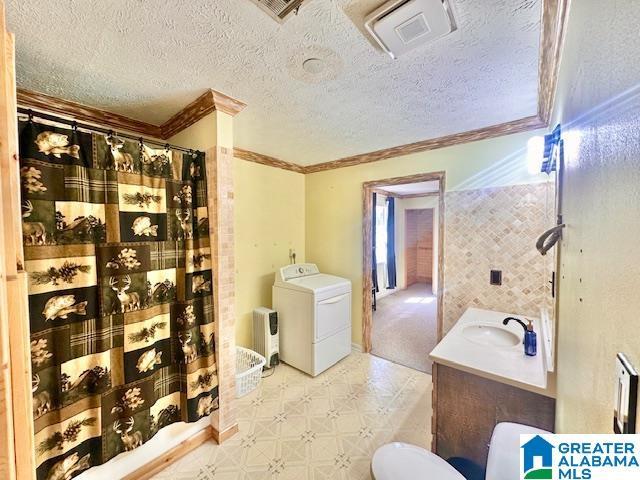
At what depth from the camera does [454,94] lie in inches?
63.7

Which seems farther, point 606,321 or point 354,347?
point 354,347

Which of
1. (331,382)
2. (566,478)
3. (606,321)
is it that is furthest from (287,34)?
(331,382)

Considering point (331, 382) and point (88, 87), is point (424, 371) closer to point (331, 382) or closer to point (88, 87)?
point (331, 382)

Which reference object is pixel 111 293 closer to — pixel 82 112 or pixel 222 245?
pixel 222 245

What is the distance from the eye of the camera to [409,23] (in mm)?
1050

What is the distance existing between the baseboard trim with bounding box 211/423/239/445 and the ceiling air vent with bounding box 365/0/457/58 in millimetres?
2463

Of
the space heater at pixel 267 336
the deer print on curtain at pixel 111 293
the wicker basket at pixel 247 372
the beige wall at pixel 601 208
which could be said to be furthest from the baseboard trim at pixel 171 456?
the beige wall at pixel 601 208

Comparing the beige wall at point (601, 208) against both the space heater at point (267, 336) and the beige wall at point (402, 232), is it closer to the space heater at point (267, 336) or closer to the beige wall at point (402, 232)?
the space heater at point (267, 336)

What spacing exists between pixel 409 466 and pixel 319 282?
1850 millimetres

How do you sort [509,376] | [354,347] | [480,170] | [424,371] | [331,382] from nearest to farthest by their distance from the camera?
[509,376] → [480,170] → [331,382] → [424,371] → [354,347]

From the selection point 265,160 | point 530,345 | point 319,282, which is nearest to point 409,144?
point 265,160

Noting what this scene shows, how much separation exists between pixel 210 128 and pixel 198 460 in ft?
7.00

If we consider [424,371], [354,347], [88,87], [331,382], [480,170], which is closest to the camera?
[88,87]

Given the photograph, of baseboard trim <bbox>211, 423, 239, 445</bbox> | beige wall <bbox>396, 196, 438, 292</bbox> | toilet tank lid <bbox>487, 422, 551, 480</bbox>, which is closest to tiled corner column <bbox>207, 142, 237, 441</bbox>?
baseboard trim <bbox>211, 423, 239, 445</bbox>
